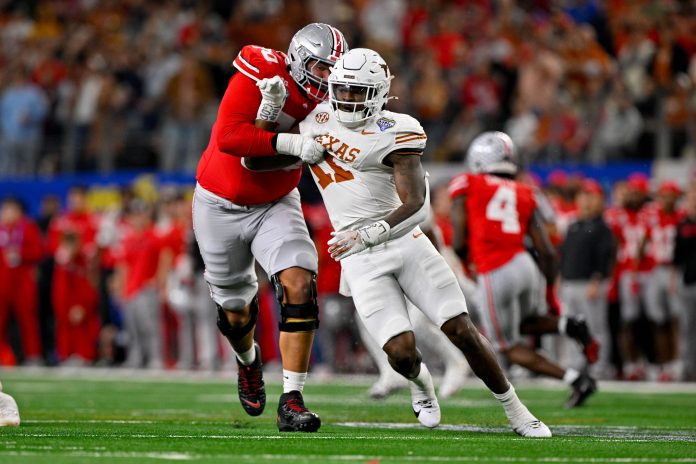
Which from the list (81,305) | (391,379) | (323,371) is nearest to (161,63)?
(81,305)

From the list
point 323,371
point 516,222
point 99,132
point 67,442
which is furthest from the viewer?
point 99,132

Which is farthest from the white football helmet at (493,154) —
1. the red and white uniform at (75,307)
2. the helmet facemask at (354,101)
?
the red and white uniform at (75,307)

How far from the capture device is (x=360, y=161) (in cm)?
662

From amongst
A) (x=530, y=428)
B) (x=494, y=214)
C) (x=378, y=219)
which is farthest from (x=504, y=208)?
(x=530, y=428)

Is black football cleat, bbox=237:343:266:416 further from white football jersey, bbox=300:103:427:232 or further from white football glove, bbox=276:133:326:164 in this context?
white football glove, bbox=276:133:326:164

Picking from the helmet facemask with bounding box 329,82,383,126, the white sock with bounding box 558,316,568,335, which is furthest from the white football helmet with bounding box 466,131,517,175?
the helmet facemask with bounding box 329,82,383,126

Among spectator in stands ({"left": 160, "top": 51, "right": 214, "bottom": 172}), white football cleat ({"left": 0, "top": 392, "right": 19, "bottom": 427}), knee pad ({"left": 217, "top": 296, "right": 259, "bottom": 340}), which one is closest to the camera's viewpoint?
white football cleat ({"left": 0, "top": 392, "right": 19, "bottom": 427})

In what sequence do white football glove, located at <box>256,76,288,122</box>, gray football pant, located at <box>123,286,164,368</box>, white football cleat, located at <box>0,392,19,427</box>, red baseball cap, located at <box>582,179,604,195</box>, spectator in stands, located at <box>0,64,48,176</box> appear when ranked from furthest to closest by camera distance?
spectator in stands, located at <box>0,64,48,176</box>, gray football pant, located at <box>123,286,164,368</box>, red baseball cap, located at <box>582,179,604,195</box>, white football cleat, located at <box>0,392,19,427</box>, white football glove, located at <box>256,76,288,122</box>

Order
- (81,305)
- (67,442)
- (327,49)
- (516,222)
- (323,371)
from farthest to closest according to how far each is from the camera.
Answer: (81,305), (323,371), (516,222), (327,49), (67,442)

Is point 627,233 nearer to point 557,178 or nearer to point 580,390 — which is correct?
point 557,178

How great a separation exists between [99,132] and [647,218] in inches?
319

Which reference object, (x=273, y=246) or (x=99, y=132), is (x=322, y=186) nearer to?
(x=273, y=246)

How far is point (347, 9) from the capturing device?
18.5 metres

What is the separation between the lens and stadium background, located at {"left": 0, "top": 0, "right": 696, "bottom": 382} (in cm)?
1442
